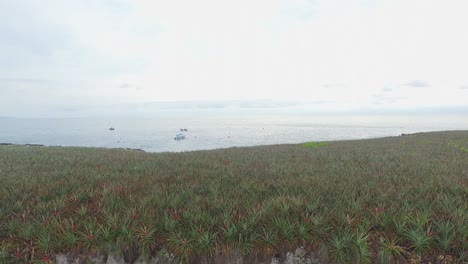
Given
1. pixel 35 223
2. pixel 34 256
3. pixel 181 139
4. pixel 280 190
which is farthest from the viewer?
pixel 181 139

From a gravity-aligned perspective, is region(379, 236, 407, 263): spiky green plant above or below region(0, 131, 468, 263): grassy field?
below

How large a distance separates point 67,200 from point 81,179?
2.25 m

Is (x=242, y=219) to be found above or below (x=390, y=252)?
above

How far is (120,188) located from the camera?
6922mm

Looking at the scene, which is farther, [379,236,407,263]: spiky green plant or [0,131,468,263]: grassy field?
[0,131,468,263]: grassy field

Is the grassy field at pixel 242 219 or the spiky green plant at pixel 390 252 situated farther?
the grassy field at pixel 242 219

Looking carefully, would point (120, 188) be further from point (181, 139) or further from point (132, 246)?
point (181, 139)

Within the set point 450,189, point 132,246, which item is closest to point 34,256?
point 132,246

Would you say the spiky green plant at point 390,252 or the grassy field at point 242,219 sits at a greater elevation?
the grassy field at point 242,219

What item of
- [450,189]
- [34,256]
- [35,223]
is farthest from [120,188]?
[450,189]

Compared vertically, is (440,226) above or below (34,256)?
above

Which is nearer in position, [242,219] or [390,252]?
[390,252]

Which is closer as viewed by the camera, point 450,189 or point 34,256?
point 34,256

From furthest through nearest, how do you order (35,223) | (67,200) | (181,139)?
1. (181,139)
2. (67,200)
3. (35,223)
